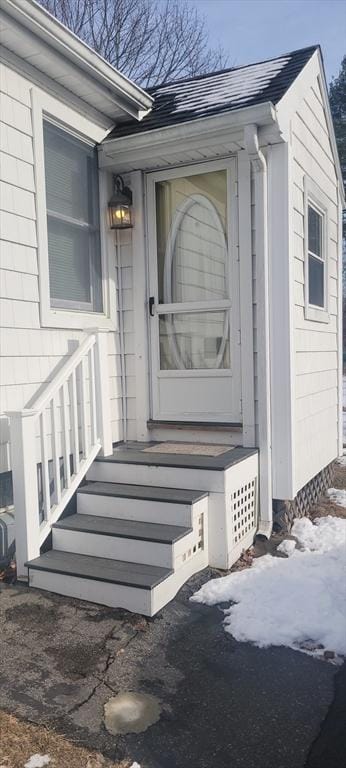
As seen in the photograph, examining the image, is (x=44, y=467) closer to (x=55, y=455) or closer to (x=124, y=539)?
(x=55, y=455)

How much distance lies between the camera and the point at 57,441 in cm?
333

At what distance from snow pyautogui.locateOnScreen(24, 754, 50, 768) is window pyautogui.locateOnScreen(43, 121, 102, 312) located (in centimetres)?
256

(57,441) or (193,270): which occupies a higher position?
(193,270)

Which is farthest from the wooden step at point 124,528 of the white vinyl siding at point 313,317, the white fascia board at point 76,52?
the white fascia board at point 76,52

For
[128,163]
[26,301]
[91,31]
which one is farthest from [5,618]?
[91,31]

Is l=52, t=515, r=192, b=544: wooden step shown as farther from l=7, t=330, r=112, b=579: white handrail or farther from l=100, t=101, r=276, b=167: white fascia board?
l=100, t=101, r=276, b=167: white fascia board

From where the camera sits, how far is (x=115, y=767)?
5.73ft

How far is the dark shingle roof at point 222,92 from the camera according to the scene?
378 cm

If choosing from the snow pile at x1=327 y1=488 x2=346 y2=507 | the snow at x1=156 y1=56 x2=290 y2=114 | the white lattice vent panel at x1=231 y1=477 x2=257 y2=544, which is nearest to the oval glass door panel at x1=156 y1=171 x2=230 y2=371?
the snow at x1=156 y1=56 x2=290 y2=114

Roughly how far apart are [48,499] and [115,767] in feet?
5.36

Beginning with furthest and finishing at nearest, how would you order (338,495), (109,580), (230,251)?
1. (338,495)
2. (230,251)
3. (109,580)

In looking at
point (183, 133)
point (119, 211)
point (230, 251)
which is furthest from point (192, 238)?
point (183, 133)

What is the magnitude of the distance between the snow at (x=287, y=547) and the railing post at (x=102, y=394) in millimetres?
1304

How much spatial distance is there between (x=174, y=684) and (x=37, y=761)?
0.63 metres
